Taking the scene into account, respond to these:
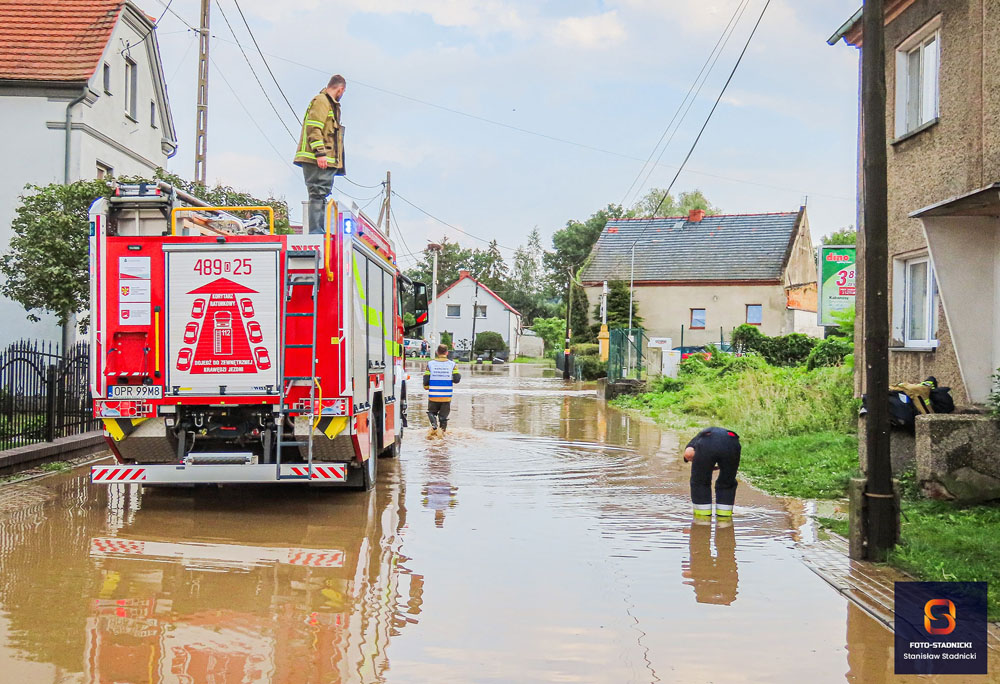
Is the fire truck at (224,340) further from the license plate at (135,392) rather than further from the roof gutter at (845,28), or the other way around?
the roof gutter at (845,28)

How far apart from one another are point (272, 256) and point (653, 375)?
26.1 metres

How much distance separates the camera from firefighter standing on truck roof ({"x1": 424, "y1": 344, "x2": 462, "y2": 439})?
651 inches

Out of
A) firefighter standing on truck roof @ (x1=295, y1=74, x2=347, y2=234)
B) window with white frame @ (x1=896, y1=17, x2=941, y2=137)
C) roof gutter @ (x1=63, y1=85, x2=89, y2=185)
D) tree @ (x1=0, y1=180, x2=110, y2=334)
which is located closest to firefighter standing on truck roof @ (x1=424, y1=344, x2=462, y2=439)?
firefighter standing on truck roof @ (x1=295, y1=74, x2=347, y2=234)

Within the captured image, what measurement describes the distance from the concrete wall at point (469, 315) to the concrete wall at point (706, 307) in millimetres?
32741

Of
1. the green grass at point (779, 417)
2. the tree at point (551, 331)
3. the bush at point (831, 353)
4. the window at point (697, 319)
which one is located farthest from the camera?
the tree at point (551, 331)

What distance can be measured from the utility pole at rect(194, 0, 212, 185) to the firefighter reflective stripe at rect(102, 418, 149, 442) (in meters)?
12.4

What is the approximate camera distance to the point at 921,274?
1391 cm

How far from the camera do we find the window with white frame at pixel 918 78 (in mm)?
13250

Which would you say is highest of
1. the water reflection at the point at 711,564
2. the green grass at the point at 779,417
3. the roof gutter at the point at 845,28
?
the roof gutter at the point at 845,28

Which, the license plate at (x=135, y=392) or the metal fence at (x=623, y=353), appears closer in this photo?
the license plate at (x=135, y=392)

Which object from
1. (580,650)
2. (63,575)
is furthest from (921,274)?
(63,575)

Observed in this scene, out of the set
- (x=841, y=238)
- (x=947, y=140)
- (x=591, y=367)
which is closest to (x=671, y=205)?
(x=841, y=238)

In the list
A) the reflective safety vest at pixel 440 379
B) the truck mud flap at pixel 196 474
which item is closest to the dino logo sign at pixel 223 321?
the truck mud flap at pixel 196 474

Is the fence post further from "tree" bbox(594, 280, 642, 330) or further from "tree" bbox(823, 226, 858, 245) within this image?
"tree" bbox(823, 226, 858, 245)
